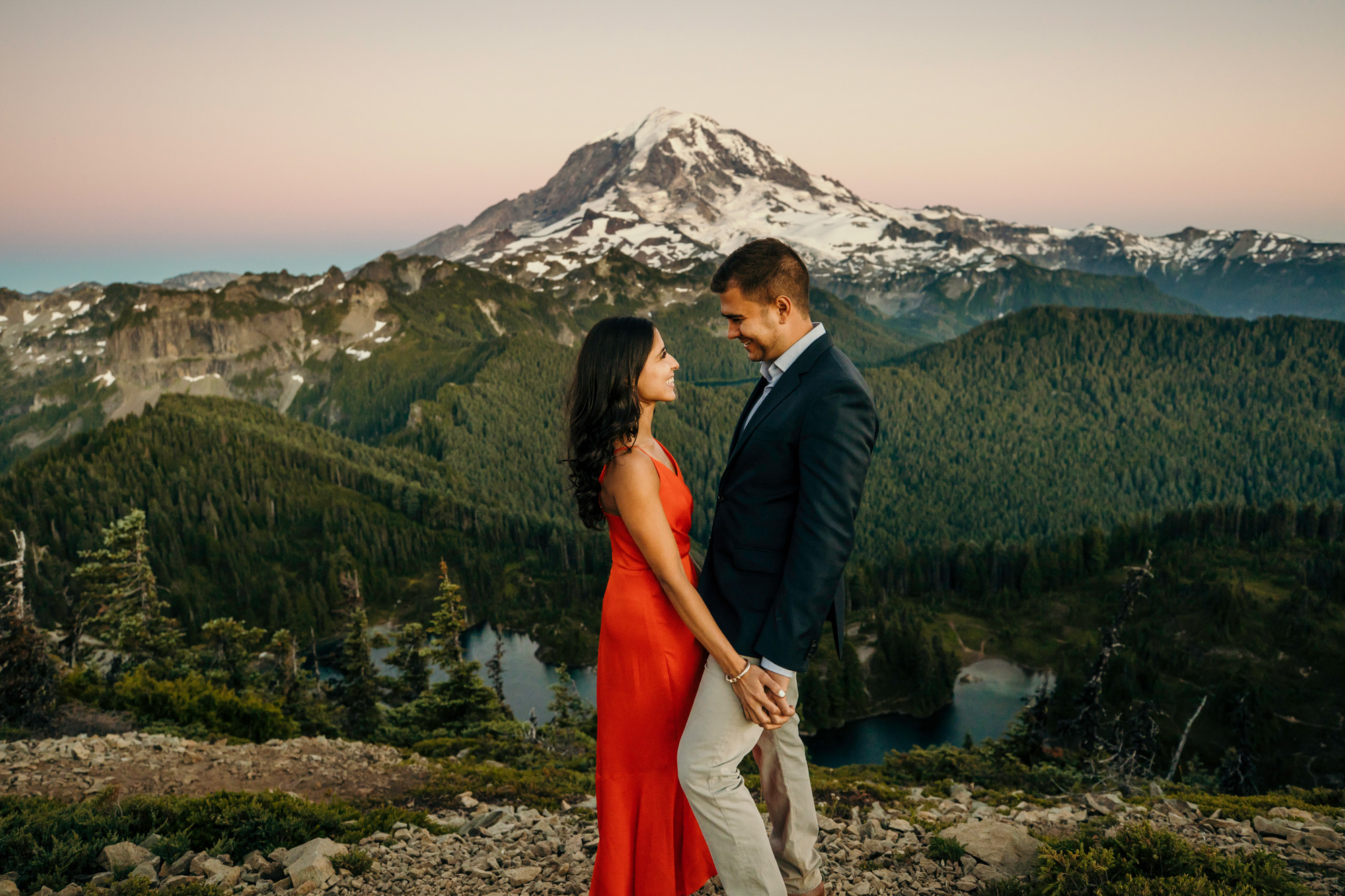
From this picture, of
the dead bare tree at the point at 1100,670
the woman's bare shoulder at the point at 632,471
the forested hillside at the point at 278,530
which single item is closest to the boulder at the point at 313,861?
the woman's bare shoulder at the point at 632,471

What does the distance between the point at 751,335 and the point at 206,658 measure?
50.3m

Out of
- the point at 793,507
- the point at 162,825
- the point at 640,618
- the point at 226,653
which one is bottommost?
the point at 226,653

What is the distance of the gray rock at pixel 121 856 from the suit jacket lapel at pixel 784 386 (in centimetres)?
834

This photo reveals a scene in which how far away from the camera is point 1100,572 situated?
116500 millimetres

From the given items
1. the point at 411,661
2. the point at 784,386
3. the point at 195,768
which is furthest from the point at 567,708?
the point at 784,386

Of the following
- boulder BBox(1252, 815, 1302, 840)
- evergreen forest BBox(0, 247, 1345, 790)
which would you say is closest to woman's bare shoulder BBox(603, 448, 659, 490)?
boulder BBox(1252, 815, 1302, 840)

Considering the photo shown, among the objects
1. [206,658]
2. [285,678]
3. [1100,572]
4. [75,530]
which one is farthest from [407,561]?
[1100,572]

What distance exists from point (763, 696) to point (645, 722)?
1.22 m

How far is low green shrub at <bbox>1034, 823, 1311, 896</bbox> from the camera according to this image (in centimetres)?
575

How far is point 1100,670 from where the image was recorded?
32.0 meters

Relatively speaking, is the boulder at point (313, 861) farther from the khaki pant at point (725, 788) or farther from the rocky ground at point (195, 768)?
the khaki pant at point (725, 788)

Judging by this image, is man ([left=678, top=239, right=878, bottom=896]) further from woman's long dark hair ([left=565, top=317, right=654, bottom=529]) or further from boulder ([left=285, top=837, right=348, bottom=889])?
boulder ([left=285, top=837, right=348, bottom=889])

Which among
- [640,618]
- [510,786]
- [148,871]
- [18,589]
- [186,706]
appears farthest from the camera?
[18,589]

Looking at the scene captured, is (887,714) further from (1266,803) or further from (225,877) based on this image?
(225,877)
